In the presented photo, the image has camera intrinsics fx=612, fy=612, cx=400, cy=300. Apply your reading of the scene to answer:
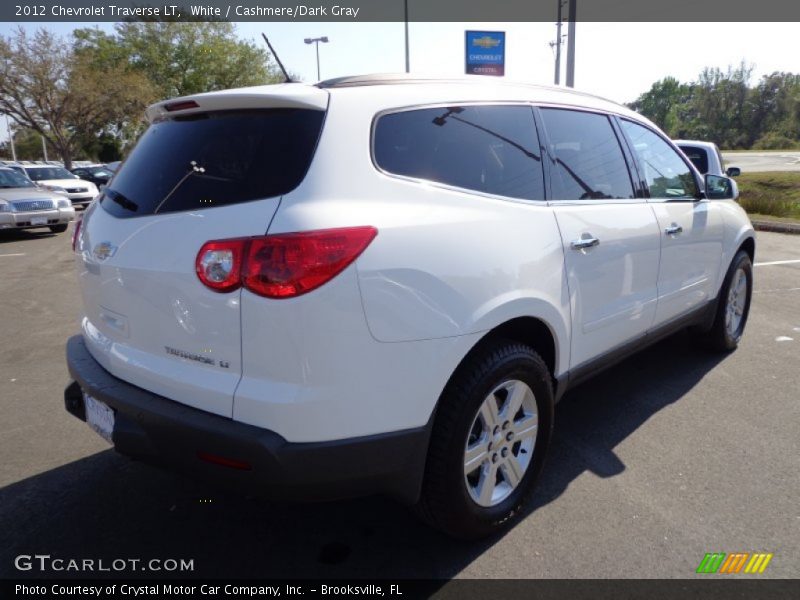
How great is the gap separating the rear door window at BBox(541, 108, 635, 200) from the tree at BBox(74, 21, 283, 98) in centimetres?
4140

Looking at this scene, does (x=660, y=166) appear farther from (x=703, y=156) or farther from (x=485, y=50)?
(x=485, y=50)

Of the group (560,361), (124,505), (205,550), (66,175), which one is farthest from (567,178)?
(66,175)

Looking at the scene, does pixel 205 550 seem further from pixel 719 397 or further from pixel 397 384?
pixel 719 397

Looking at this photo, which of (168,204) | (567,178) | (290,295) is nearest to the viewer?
(290,295)

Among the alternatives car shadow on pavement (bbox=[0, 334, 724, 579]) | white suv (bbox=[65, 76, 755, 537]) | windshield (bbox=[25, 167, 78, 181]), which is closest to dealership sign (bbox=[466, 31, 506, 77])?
windshield (bbox=[25, 167, 78, 181])

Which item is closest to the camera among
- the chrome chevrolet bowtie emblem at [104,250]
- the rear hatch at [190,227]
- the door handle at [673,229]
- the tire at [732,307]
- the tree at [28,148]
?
the rear hatch at [190,227]

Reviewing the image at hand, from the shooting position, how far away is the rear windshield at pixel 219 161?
209 centimetres

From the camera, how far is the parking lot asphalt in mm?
2455

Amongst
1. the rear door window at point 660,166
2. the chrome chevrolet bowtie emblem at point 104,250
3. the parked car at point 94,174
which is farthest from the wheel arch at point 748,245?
the parked car at point 94,174

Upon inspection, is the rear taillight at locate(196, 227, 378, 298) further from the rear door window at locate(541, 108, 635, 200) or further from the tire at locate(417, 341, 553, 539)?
the rear door window at locate(541, 108, 635, 200)

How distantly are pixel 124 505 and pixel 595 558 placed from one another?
2.09 meters

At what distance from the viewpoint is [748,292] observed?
204 inches

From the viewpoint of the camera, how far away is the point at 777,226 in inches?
492

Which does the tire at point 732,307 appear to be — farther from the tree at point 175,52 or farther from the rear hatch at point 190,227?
the tree at point 175,52
